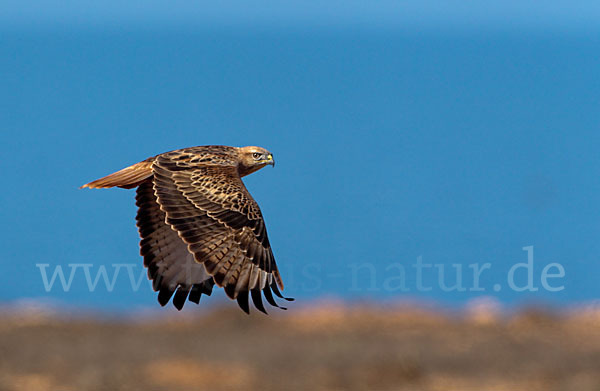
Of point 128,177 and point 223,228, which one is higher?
point 128,177

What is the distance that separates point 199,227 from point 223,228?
262 mm

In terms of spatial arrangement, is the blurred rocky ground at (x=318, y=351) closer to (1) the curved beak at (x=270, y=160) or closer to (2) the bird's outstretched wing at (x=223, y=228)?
(1) the curved beak at (x=270, y=160)

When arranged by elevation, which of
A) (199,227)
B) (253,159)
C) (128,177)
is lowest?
(199,227)

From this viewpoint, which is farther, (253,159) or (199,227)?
(253,159)

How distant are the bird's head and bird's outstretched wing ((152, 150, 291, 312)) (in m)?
1.20

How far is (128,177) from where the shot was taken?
1323 cm

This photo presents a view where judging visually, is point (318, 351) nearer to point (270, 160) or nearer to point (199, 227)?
point (270, 160)

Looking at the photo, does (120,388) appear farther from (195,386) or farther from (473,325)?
(473,325)

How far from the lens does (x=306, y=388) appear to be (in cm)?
2706

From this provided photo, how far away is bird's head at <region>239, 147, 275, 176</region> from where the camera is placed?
554 inches

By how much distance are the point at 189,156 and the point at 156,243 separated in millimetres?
1093

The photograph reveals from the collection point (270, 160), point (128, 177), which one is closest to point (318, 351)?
point (270, 160)

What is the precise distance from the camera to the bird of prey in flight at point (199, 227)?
1198 cm

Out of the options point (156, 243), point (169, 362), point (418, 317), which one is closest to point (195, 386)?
point (169, 362)
